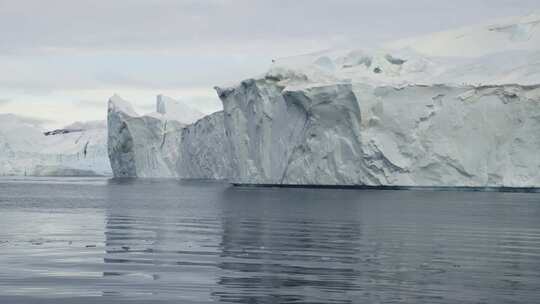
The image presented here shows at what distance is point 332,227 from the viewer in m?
21.0

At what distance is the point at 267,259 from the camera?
13242mm

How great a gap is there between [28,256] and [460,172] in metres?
32.8

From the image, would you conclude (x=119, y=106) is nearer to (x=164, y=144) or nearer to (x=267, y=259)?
(x=164, y=144)

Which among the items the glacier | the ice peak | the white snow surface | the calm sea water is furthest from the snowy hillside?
the white snow surface

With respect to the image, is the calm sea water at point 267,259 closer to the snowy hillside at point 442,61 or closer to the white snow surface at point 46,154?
the snowy hillside at point 442,61

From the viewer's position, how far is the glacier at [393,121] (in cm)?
4269

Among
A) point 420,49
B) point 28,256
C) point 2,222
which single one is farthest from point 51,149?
point 28,256

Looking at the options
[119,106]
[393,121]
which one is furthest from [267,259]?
[119,106]

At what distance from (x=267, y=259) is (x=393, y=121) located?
30.9 metres

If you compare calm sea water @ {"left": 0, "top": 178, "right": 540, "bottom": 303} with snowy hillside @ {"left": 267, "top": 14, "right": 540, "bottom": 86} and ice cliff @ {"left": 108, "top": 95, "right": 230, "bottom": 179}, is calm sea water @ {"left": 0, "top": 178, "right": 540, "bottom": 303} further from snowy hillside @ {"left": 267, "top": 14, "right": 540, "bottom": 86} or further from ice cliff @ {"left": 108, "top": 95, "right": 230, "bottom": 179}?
ice cliff @ {"left": 108, "top": 95, "right": 230, "bottom": 179}

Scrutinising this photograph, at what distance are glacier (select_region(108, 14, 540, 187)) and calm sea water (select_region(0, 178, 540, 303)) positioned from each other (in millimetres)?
18271

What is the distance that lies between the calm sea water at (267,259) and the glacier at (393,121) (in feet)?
59.9

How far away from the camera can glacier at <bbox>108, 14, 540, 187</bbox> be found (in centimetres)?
4269

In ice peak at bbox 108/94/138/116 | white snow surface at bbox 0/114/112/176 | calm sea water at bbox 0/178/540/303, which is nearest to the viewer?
calm sea water at bbox 0/178/540/303
